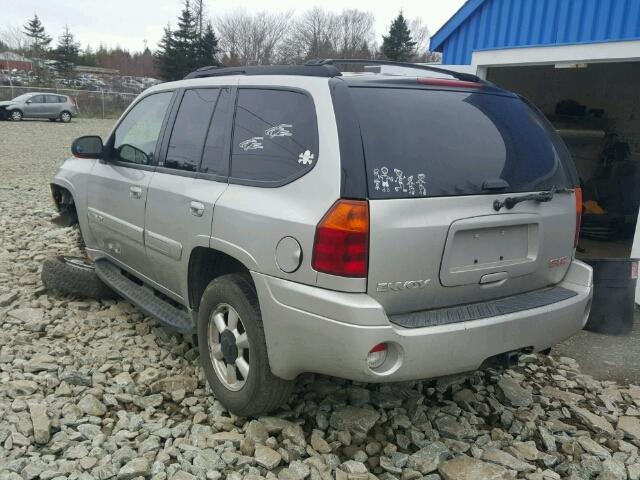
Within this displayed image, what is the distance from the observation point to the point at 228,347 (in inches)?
126

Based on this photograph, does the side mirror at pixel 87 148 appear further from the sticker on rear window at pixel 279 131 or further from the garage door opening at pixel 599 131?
the garage door opening at pixel 599 131

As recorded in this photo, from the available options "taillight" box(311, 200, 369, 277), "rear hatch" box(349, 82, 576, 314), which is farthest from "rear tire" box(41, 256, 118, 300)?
"rear hatch" box(349, 82, 576, 314)

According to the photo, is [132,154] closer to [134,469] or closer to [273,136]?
[273,136]

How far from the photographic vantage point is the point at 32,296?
4973 millimetres

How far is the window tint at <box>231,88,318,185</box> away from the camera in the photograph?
9.19 feet

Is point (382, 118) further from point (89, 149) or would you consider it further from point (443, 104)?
point (89, 149)

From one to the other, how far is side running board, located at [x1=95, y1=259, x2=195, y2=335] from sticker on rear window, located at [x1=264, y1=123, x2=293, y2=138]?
53.0 inches

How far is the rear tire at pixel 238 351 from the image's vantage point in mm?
2951

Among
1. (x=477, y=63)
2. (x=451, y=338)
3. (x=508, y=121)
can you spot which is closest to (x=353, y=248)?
(x=451, y=338)

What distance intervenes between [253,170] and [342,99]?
63cm

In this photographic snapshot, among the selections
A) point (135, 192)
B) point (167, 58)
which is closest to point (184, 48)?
point (167, 58)

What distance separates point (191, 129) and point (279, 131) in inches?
36.2

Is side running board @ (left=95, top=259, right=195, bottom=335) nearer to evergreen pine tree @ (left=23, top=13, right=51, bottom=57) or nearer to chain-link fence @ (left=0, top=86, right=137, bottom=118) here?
chain-link fence @ (left=0, top=86, right=137, bottom=118)

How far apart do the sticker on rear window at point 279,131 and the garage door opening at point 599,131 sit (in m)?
5.97
